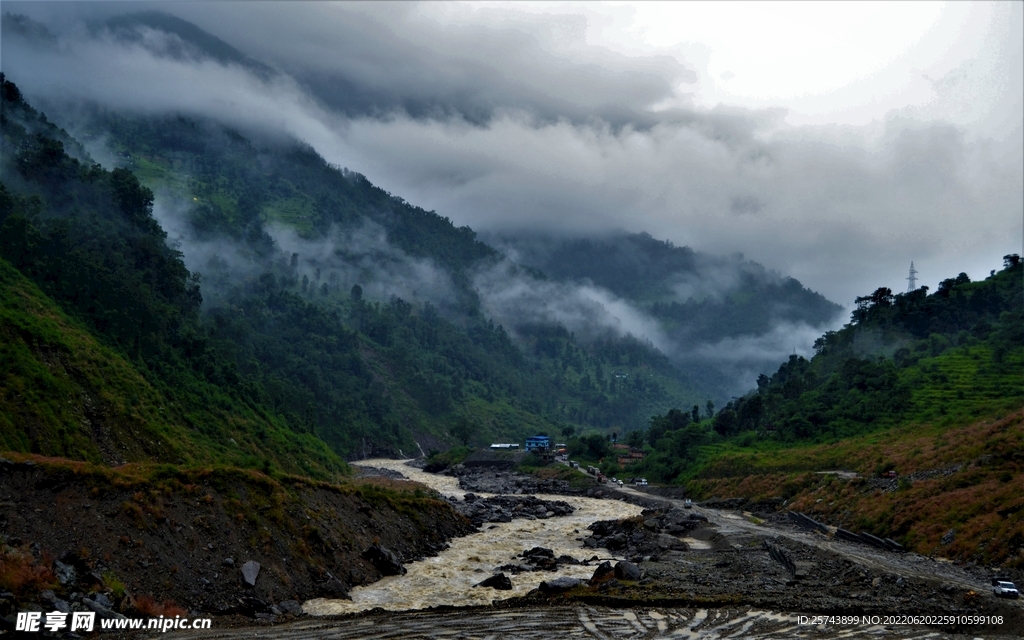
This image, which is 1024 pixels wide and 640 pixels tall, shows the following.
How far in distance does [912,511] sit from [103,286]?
9158cm

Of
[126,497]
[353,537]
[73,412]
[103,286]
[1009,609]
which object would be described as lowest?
[1009,609]

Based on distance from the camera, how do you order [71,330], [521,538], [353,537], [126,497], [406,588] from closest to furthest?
[126,497] → [406,588] → [353,537] → [521,538] → [71,330]

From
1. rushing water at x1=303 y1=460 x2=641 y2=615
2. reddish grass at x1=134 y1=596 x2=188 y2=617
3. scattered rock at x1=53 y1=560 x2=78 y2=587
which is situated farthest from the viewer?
rushing water at x1=303 y1=460 x2=641 y2=615

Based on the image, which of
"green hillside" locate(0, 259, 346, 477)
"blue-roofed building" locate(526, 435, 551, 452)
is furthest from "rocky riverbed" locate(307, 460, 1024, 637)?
"blue-roofed building" locate(526, 435, 551, 452)

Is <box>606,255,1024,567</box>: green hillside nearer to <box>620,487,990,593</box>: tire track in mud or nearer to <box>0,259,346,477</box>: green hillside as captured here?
<box>620,487,990,593</box>: tire track in mud

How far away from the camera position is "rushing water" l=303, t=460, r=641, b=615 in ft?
128

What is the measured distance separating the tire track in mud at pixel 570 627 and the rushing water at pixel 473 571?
3.92 m

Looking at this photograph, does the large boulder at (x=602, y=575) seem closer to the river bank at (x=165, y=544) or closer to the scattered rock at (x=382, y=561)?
the scattered rock at (x=382, y=561)

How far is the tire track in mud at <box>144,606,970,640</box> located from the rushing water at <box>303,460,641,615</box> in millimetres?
3917

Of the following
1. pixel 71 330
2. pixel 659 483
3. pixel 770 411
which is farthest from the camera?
pixel 770 411

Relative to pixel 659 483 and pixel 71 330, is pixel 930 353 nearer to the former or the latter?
pixel 659 483

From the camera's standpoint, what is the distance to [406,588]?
140 ft

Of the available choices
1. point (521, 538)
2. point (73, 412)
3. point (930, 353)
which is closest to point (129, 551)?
point (73, 412)

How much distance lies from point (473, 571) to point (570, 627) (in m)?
16.9
